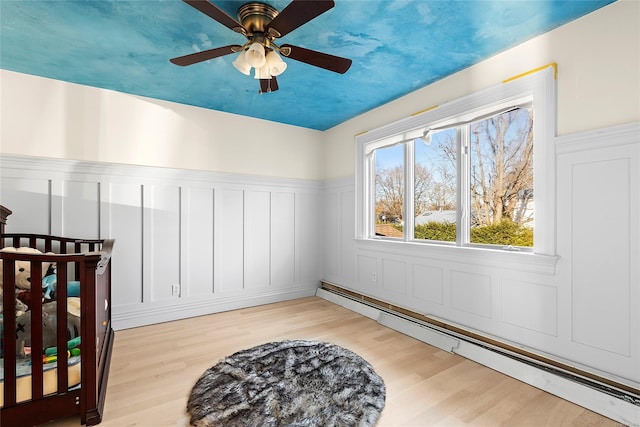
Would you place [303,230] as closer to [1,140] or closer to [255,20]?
[255,20]

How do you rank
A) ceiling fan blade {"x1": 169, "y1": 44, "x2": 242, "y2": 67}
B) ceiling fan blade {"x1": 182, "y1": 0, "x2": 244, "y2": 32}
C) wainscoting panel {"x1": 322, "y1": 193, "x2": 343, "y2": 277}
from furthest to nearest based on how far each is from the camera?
wainscoting panel {"x1": 322, "y1": 193, "x2": 343, "y2": 277}, ceiling fan blade {"x1": 169, "y1": 44, "x2": 242, "y2": 67}, ceiling fan blade {"x1": 182, "y1": 0, "x2": 244, "y2": 32}

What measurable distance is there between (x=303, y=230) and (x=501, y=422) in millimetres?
2908

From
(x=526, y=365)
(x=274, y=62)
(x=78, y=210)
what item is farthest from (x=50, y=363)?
(x=526, y=365)

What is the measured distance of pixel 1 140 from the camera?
2477 mm

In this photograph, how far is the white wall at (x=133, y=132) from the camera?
2547 mm

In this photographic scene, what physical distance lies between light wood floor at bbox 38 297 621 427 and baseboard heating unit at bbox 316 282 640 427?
6cm

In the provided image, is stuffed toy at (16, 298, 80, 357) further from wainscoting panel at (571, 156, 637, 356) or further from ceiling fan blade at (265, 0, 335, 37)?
wainscoting panel at (571, 156, 637, 356)

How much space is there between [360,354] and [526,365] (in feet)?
3.76

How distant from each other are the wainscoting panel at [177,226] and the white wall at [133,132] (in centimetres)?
13

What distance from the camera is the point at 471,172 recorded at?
103 inches

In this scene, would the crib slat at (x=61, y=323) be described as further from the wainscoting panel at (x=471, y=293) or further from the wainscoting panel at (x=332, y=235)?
the wainscoting panel at (x=332, y=235)

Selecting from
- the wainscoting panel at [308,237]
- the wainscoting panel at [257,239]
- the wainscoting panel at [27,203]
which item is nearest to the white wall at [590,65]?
the wainscoting panel at [308,237]

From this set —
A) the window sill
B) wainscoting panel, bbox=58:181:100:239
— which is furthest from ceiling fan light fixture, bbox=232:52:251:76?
the window sill

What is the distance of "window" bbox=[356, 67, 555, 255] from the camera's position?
6.71ft
